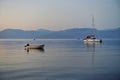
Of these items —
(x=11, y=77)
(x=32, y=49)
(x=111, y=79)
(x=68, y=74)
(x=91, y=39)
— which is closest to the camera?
(x=111, y=79)

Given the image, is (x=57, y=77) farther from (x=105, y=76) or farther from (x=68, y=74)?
(x=105, y=76)

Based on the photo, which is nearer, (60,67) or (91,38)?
(60,67)

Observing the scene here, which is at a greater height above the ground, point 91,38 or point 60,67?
point 91,38

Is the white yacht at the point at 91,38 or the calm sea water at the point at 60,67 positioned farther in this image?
the white yacht at the point at 91,38

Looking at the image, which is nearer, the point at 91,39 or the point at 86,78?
the point at 86,78

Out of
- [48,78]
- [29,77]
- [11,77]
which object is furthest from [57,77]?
[11,77]

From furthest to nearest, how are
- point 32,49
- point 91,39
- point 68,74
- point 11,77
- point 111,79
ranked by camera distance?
1. point 91,39
2. point 32,49
3. point 68,74
4. point 11,77
5. point 111,79

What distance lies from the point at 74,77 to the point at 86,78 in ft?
0.83

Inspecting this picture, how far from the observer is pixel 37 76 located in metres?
5.34

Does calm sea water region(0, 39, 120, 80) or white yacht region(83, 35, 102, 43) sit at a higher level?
white yacht region(83, 35, 102, 43)

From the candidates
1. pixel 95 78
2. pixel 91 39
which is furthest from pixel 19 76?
pixel 91 39

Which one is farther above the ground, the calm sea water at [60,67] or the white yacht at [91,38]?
the white yacht at [91,38]

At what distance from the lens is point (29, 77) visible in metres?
5.21

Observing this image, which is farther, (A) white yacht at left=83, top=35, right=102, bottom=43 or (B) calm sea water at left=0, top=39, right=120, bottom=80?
(A) white yacht at left=83, top=35, right=102, bottom=43
